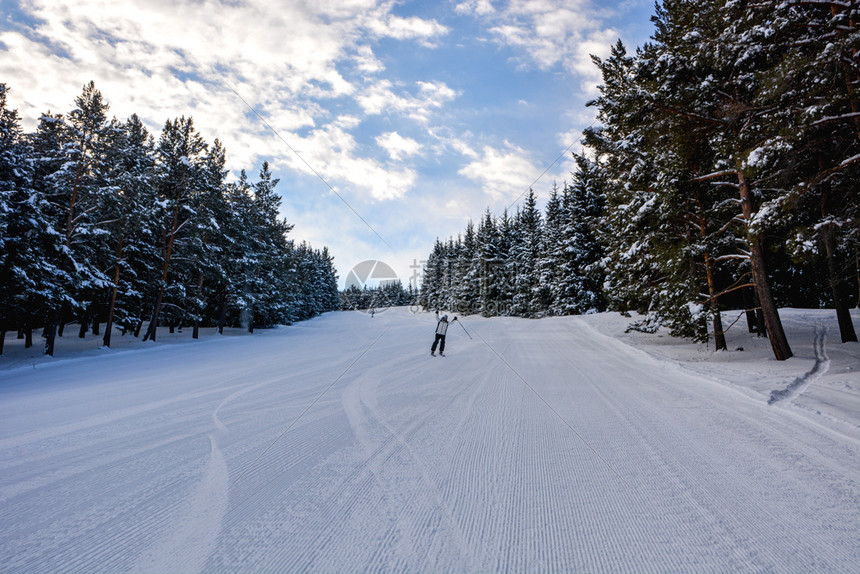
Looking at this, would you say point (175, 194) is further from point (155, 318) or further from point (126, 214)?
point (155, 318)

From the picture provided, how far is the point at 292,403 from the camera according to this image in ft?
21.2

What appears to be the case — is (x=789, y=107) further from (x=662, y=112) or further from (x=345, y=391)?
(x=345, y=391)

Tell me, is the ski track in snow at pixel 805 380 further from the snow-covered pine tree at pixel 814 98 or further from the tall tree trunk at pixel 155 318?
the tall tree trunk at pixel 155 318

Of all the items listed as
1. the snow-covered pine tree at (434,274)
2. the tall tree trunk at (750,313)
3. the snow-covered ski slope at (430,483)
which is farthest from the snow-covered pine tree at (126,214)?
the snow-covered pine tree at (434,274)

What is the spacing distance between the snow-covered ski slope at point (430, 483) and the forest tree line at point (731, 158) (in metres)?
A: 5.00

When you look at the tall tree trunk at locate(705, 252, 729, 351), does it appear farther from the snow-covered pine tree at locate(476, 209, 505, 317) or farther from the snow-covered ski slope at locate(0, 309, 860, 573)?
the snow-covered pine tree at locate(476, 209, 505, 317)

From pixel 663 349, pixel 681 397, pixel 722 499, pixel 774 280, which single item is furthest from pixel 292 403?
pixel 774 280

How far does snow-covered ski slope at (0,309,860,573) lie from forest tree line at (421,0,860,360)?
16.4 feet

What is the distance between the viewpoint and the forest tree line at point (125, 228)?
1557 cm

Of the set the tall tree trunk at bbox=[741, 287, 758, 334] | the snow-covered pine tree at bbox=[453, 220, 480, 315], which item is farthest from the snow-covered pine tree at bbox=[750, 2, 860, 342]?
the snow-covered pine tree at bbox=[453, 220, 480, 315]

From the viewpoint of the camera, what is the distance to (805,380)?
7.55 m

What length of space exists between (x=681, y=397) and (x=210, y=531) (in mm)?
7431

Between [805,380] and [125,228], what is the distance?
27.1 meters

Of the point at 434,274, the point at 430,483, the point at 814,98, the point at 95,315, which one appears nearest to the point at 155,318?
the point at 95,315
